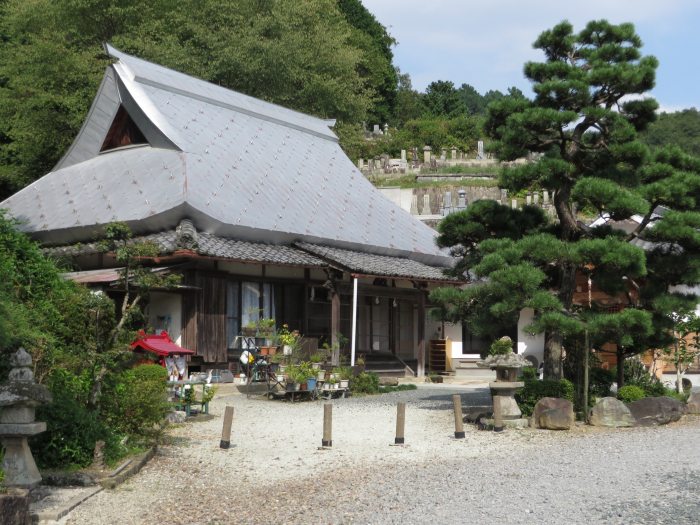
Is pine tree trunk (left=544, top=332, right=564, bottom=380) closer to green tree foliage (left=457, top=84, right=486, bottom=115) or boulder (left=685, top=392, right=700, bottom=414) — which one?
boulder (left=685, top=392, right=700, bottom=414)

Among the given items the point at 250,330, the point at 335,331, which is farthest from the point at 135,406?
the point at 335,331

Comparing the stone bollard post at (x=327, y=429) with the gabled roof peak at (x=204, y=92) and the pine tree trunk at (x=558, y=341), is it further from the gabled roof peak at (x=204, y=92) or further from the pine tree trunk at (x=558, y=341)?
the gabled roof peak at (x=204, y=92)

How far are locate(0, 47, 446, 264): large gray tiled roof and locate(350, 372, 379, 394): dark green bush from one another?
4.21m

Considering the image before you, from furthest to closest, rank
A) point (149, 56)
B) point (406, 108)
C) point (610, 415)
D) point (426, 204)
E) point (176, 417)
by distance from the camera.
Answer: point (406, 108), point (426, 204), point (149, 56), point (610, 415), point (176, 417)

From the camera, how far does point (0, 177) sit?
29.0 m

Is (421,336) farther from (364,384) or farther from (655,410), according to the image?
(655,410)

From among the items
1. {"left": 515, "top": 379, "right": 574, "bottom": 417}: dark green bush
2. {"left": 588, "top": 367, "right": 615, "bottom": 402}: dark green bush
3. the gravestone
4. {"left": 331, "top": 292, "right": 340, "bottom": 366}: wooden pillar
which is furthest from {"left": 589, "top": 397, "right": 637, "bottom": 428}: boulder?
the gravestone

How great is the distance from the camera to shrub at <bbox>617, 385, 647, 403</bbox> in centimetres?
1358

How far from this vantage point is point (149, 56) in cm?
2803

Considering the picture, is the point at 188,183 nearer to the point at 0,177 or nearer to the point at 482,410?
the point at 482,410

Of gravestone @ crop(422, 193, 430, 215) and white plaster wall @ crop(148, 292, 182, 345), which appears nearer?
white plaster wall @ crop(148, 292, 182, 345)

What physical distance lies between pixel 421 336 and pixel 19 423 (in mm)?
15934

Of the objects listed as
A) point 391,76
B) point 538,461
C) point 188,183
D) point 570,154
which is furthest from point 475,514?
point 391,76

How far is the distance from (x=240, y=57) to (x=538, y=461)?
22.5 metres
